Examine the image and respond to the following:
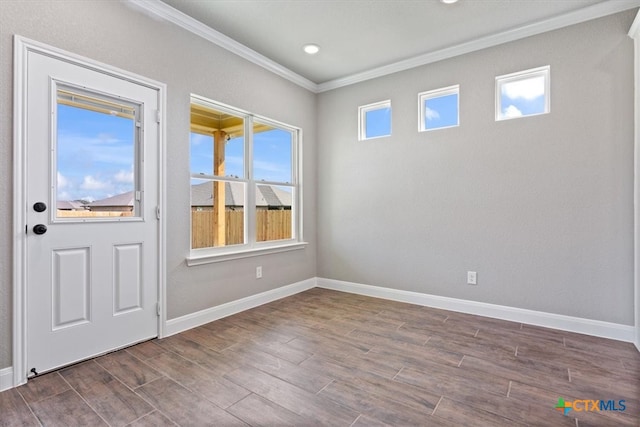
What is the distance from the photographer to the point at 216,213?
3.35m

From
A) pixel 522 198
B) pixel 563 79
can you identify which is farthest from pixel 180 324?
pixel 563 79

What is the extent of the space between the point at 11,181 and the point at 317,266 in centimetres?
336

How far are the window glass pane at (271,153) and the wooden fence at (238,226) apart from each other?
45cm

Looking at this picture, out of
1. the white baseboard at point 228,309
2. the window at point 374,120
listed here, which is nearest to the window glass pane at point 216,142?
the white baseboard at point 228,309

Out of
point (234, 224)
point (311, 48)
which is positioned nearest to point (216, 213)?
point (234, 224)

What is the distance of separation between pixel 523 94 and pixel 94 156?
3.84 meters

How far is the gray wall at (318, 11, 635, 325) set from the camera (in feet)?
8.96

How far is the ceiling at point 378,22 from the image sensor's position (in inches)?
107

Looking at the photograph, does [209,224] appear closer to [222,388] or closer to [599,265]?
[222,388]

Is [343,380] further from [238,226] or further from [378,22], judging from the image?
[378,22]

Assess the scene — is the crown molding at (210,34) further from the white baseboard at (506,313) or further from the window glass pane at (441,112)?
the white baseboard at (506,313)

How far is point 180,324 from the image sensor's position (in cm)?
289

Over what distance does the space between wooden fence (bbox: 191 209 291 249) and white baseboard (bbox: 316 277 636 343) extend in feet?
3.68

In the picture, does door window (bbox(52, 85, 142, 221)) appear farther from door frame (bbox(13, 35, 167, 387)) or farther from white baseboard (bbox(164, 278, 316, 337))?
white baseboard (bbox(164, 278, 316, 337))
